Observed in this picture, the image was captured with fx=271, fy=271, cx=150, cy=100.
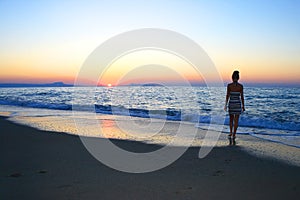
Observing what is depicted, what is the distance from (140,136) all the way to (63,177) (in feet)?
15.8

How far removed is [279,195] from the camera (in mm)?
3764

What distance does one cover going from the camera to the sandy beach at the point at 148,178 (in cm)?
379

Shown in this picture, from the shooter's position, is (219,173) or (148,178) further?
(219,173)

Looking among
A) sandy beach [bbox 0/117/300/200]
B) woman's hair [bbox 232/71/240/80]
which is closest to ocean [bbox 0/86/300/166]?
woman's hair [bbox 232/71/240/80]

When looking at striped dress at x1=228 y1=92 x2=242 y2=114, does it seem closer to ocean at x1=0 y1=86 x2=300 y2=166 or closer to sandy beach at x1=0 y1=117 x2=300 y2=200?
ocean at x1=0 y1=86 x2=300 y2=166

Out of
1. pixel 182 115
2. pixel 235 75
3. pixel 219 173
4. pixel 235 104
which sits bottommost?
pixel 182 115

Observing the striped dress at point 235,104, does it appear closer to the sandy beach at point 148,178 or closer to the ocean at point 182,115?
the ocean at point 182,115

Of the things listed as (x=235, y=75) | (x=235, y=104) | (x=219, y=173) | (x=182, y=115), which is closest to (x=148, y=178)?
(x=219, y=173)

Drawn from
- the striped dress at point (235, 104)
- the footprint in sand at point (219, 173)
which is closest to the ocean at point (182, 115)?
the striped dress at point (235, 104)

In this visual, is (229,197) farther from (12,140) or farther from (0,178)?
(12,140)

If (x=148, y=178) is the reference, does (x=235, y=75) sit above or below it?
above

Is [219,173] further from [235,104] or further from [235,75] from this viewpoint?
[235,75]

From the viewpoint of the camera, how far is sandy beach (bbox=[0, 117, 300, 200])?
379 cm

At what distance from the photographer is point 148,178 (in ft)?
14.8
